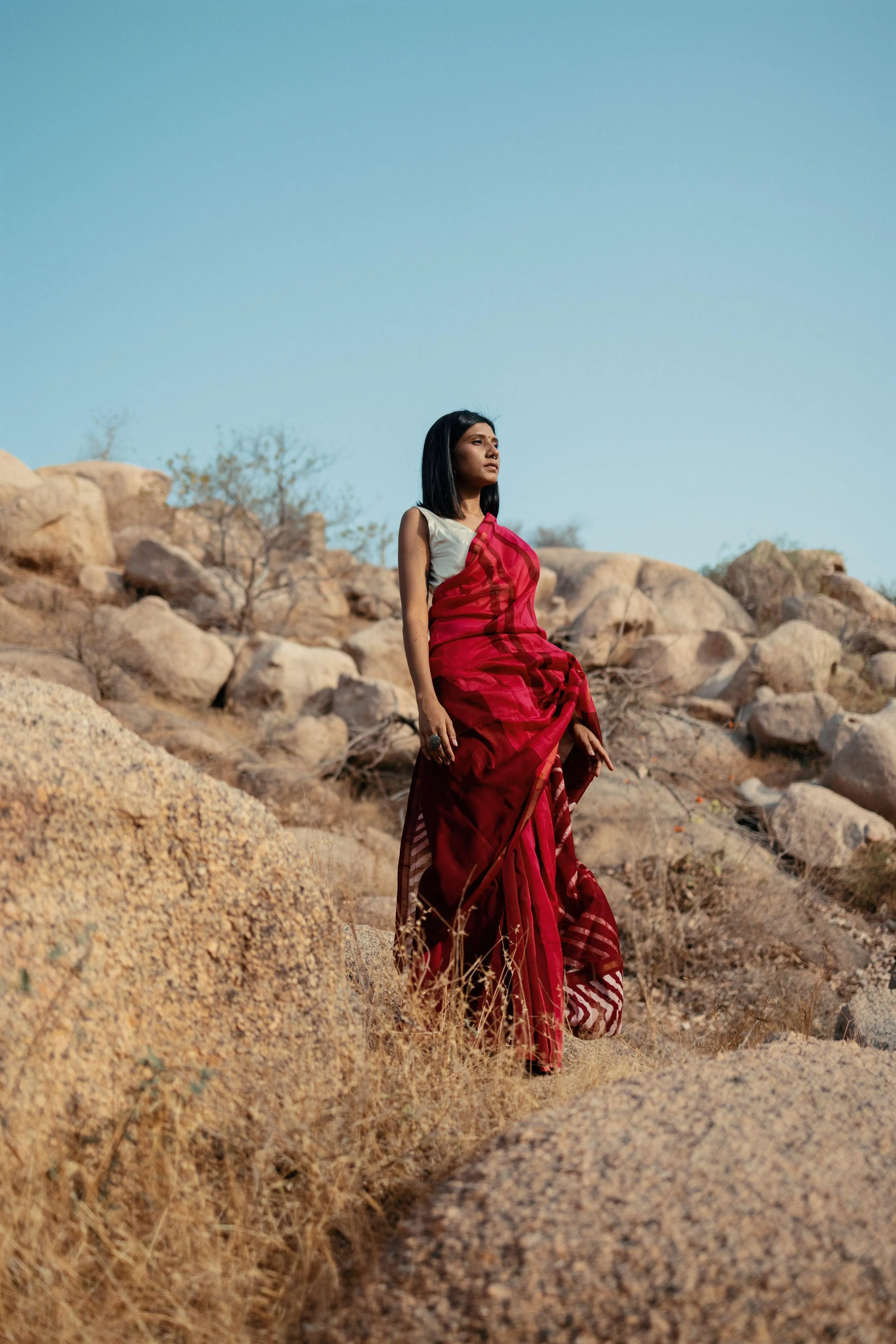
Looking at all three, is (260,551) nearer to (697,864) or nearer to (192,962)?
(697,864)

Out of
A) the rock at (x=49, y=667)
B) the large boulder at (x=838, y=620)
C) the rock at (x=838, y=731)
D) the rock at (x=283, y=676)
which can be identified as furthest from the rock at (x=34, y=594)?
the large boulder at (x=838, y=620)

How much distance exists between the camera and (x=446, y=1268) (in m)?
1.52

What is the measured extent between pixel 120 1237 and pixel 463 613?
205 cm

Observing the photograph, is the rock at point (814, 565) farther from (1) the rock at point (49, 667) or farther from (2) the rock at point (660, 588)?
(1) the rock at point (49, 667)

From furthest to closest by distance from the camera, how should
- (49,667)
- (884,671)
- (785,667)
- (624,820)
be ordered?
1. (884,671)
2. (785,667)
3. (49,667)
4. (624,820)

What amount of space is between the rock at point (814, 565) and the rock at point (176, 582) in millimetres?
11265

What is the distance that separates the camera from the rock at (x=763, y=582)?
1908 centimetres

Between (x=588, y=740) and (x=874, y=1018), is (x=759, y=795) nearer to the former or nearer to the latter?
(x=874, y=1018)

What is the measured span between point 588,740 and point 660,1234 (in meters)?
2.02

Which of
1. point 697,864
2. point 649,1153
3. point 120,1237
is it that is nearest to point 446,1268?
point 649,1153

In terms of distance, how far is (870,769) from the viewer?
859 cm

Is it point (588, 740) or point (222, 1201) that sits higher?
point (588, 740)

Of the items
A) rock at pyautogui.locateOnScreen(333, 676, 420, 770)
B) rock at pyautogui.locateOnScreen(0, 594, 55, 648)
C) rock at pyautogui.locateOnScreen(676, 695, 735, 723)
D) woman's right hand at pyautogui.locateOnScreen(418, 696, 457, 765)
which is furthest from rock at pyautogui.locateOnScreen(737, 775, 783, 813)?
rock at pyautogui.locateOnScreen(0, 594, 55, 648)

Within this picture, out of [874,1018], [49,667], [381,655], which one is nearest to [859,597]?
[381,655]
